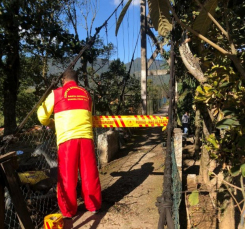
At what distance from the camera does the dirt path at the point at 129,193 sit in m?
3.31

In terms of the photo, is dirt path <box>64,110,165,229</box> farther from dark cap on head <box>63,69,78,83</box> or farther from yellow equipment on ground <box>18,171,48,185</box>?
dark cap on head <box>63,69,78,83</box>

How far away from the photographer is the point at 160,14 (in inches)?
52.2

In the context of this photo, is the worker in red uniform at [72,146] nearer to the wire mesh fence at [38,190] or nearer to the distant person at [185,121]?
the wire mesh fence at [38,190]

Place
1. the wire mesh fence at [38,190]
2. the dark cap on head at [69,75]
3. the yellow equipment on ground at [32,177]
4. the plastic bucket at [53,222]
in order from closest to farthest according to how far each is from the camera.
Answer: the plastic bucket at [53,222]
the wire mesh fence at [38,190]
the dark cap on head at [69,75]
the yellow equipment on ground at [32,177]

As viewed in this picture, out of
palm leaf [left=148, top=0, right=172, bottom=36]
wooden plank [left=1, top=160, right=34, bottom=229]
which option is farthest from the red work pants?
palm leaf [left=148, top=0, right=172, bottom=36]

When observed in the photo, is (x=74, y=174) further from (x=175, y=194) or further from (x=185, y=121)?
(x=185, y=121)

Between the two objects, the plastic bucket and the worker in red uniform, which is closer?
the plastic bucket

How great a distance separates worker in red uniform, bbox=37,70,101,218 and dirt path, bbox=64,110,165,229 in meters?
0.19

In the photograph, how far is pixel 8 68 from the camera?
9.27 m

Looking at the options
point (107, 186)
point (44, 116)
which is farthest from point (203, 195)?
point (44, 116)

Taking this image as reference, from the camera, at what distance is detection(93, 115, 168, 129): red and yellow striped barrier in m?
4.31

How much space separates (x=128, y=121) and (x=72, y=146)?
135cm

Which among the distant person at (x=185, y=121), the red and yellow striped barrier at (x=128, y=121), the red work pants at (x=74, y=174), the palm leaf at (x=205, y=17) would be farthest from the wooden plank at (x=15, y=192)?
the distant person at (x=185, y=121)

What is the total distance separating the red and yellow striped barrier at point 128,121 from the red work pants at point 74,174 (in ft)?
2.87
